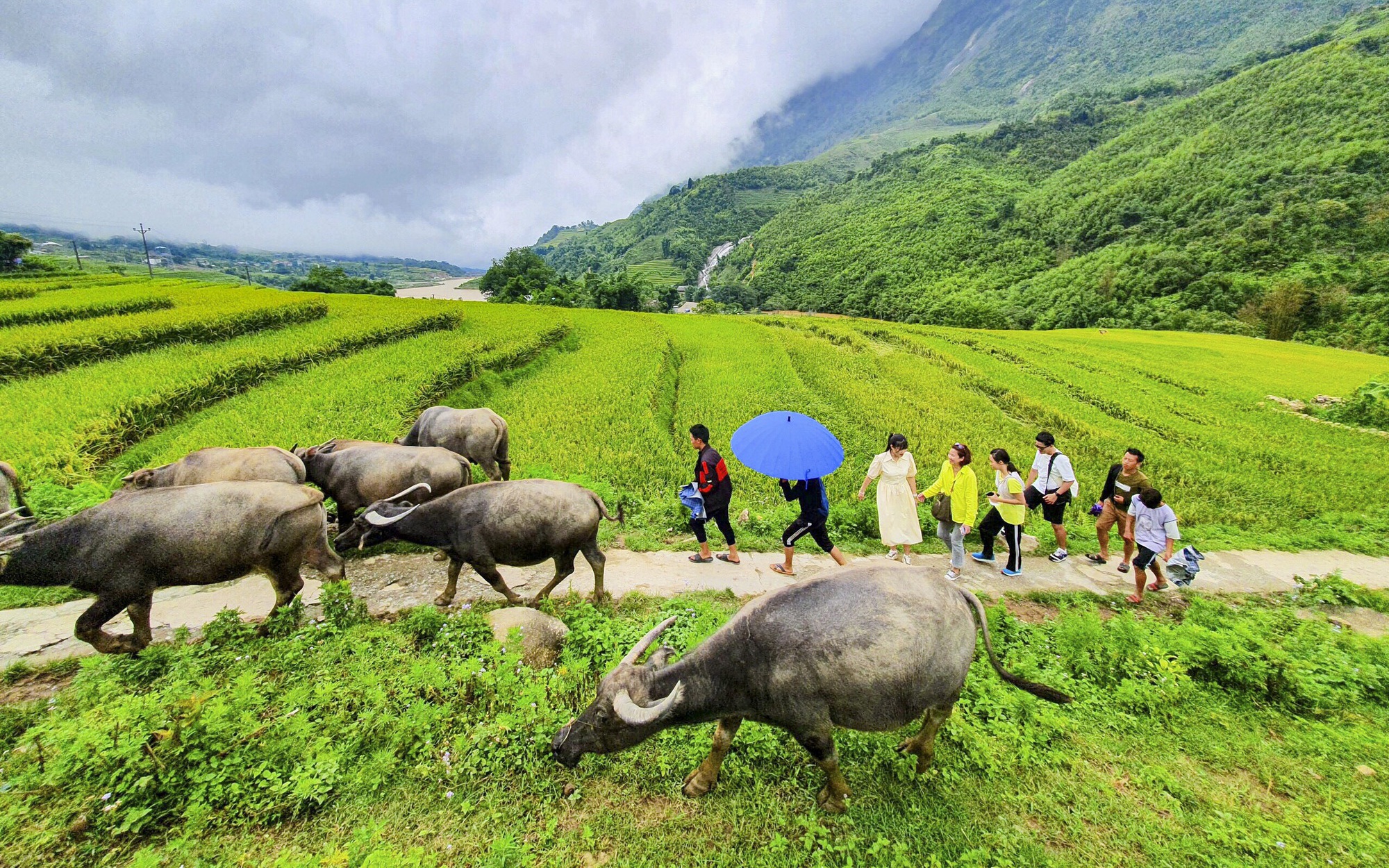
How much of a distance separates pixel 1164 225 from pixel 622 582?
63.9 m

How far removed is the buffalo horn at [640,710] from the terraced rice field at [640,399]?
4.21 meters

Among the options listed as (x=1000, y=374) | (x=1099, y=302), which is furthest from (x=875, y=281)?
(x=1000, y=374)

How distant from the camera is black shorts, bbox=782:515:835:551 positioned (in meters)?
6.46

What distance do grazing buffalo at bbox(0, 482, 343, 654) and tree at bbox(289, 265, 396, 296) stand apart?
52.1 meters

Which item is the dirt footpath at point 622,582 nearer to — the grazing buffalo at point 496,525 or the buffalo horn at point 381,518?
the grazing buffalo at point 496,525

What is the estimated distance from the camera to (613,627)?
5.00 metres

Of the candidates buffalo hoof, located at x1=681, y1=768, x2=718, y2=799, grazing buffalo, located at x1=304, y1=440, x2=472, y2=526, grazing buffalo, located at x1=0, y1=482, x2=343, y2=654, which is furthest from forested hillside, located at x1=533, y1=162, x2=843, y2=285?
buffalo hoof, located at x1=681, y1=768, x2=718, y2=799

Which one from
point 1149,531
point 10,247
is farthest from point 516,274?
point 1149,531

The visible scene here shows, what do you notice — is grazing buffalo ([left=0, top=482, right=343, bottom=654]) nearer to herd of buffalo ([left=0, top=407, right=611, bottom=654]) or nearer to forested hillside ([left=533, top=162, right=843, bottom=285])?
herd of buffalo ([left=0, top=407, right=611, bottom=654])

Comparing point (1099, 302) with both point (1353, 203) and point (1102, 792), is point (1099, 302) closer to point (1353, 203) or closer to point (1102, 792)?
point (1353, 203)

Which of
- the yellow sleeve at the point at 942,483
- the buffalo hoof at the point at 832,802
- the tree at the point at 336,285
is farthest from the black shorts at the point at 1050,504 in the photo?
the tree at the point at 336,285

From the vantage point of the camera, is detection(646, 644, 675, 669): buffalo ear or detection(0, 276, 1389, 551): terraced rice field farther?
detection(0, 276, 1389, 551): terraced rice field

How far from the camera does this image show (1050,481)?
6.98 meters

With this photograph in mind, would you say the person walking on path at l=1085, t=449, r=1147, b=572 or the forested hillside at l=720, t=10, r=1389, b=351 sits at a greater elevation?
the forested hillside at l=720, t=10, r=1389, b=351
